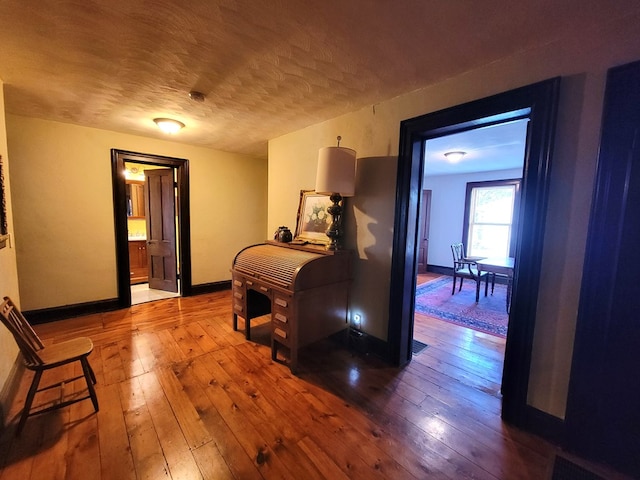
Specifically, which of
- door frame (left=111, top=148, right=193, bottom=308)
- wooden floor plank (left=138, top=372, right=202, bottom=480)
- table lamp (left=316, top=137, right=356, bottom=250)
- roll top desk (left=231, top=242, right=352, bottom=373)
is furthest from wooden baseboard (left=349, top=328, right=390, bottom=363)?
door frame (left=111, top=148, right=193, bottom=308)

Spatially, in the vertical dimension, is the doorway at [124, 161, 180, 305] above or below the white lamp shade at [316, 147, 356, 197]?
below

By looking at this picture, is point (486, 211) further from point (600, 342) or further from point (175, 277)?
point (175, 277)

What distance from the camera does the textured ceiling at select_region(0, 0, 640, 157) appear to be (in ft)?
4.15

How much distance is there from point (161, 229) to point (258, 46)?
3533 mm

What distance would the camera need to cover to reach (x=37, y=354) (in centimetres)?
163

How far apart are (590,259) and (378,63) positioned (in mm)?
1637

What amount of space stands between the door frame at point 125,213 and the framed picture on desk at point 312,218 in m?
1.99

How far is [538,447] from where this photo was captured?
4.99 ft

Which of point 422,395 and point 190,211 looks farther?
point 190,211

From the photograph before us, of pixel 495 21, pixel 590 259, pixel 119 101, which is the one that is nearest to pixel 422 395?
pixel 590 259

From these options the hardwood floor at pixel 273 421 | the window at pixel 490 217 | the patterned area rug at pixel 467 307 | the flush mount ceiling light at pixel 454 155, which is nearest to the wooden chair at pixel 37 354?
the hardwood floor at pixel 273 421

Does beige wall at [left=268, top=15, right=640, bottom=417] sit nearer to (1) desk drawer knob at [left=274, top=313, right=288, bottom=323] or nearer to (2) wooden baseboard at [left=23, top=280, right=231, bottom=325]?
(1) desk drawer knob at [left=274, top=313, right=288, bottom=323]

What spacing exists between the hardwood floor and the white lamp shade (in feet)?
5.04

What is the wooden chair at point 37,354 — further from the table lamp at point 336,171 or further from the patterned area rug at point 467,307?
the patterned area rug at point 467,307
